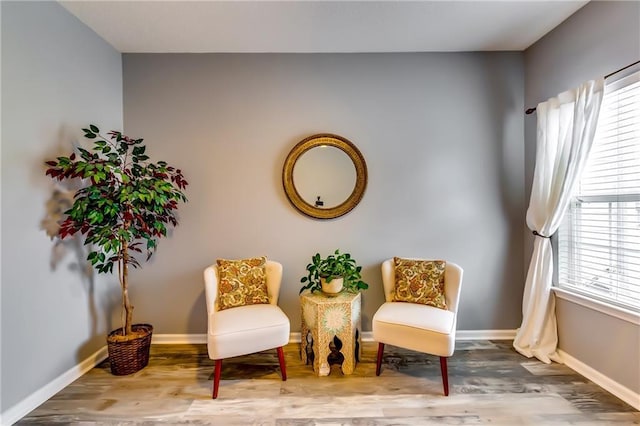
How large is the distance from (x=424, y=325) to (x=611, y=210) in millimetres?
1498

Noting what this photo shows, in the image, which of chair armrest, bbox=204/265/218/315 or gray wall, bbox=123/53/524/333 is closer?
chair armrest, bbox=204/265/218/315

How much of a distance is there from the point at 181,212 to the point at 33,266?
3.49 feet

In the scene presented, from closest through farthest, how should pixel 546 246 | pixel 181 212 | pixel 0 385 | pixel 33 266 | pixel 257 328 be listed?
pixel 0 385 < pixel 33 266 < pixel 257 328 < pixel 546 246 < pixel 181 212

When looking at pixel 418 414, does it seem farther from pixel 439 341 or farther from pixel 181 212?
pixel 181 212

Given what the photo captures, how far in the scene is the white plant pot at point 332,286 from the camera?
92.5 inches

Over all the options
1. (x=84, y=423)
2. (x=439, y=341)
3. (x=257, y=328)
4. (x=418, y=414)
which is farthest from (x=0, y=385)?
(x=439, y=341)

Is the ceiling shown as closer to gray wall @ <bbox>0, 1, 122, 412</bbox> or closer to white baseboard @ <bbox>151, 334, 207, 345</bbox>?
gray wall @ <bbox>0, 1, 122, 412</bbox>

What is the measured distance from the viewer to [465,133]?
2.78 metres

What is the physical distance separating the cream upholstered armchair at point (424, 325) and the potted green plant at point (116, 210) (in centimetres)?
184

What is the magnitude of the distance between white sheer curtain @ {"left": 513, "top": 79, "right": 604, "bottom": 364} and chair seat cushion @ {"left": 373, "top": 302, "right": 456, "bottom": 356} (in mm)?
824

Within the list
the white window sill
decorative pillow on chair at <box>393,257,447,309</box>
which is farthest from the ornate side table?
the white window sill

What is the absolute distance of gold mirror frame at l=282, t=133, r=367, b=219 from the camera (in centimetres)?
271

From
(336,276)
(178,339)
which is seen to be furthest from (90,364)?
(336,276)

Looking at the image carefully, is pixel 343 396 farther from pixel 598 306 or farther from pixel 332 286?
pixel 598 306
